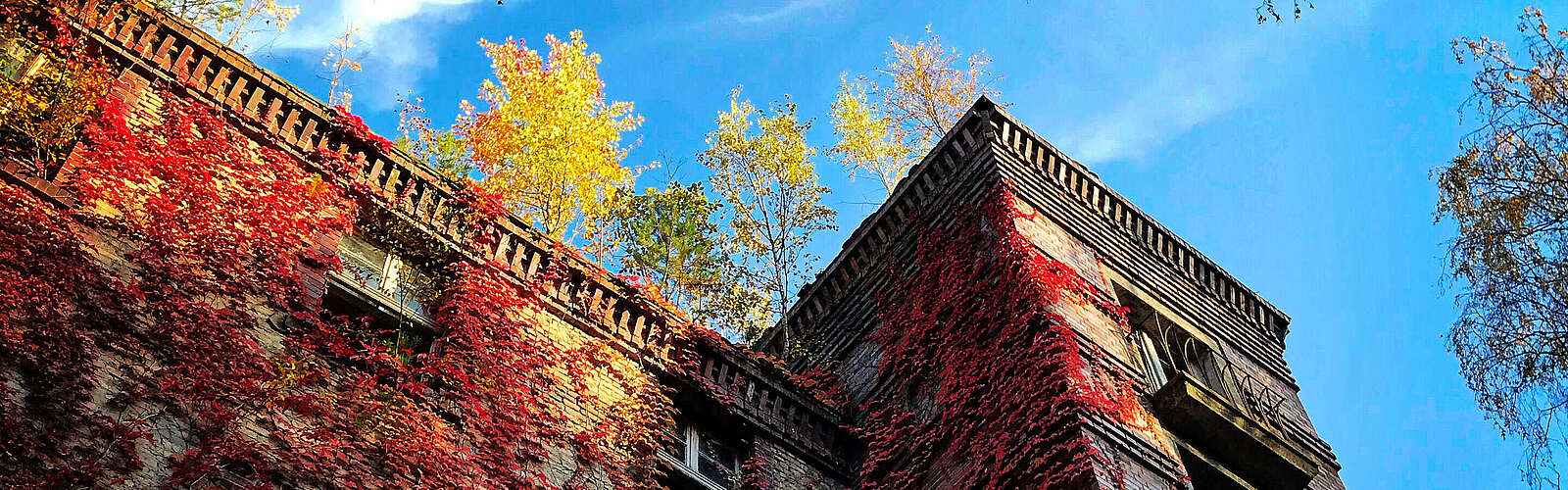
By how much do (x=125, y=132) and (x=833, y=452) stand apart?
340 inches

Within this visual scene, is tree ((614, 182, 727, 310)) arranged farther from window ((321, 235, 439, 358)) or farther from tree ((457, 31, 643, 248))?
window ((321, 235, 439, 358))

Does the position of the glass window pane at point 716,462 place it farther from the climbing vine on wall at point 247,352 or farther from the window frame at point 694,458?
the climbing vine on wall at point 247,352

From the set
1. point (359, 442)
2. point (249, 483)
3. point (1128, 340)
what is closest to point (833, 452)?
point (1128, 340)

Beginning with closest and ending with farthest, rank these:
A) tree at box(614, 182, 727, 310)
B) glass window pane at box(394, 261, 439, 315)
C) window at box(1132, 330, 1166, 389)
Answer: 1. glass window pane at box(394, 261, 439, 315)
2. window at box(1132, 330, 1166, 389)
3. tree at box(614, 182, 727, 310)

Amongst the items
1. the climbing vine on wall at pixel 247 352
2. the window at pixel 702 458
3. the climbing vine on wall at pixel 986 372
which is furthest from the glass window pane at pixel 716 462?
the climbing vine on wall at pixel 986 372

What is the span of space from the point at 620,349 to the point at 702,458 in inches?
59.9

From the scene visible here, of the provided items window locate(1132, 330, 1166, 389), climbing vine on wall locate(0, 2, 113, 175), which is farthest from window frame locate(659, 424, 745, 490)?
climbing vine on wall locate(0, 2, 113, 175)

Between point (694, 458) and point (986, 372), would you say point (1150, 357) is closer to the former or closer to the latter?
point (986, 372)

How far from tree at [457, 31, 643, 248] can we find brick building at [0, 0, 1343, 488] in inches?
347

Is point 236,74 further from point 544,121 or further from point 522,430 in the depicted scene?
point 544,121

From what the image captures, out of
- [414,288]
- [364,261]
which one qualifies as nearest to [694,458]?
[414,288]

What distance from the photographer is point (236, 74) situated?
13.8 meters

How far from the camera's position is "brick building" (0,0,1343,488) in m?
10.3

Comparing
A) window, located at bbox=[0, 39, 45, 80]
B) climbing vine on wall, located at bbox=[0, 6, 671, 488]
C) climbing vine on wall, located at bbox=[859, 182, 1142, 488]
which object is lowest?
climbing vine on wall, located at bbox=[0, 6, 671, 488]
